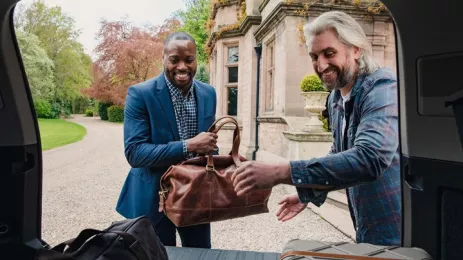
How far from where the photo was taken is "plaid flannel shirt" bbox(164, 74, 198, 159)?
94.5 inches

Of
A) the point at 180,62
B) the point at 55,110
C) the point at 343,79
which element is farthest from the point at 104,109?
the point at 343,79

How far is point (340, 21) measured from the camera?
1.76 m

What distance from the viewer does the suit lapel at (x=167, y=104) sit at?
2320 mm

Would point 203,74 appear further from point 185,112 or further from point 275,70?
point 185,112

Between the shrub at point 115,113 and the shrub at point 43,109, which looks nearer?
the shrub at point 115,113

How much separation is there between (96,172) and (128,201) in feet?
29.1

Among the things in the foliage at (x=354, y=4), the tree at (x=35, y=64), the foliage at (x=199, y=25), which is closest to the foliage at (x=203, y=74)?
the foliage at (x=199, y=25)

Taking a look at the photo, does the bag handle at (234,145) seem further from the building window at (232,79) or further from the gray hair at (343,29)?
the building window at (232,79)

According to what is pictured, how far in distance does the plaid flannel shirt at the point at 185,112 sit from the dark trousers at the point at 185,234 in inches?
17.4

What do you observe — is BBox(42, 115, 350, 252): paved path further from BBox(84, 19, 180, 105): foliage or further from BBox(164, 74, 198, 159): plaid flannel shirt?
BBox(84, 19, 180, 105): foliage

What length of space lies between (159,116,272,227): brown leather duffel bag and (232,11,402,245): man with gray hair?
48cm

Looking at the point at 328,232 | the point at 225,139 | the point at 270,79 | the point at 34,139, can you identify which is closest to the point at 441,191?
the point at 34,139

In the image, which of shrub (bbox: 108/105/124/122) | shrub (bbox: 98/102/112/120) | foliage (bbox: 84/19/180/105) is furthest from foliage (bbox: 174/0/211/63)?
shrub (bbox: 98/102/112/120)

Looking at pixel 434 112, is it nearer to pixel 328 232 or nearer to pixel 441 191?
pixel 441 191
